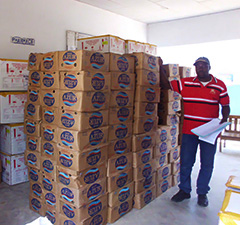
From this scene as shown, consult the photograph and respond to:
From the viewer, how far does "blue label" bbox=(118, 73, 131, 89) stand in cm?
227

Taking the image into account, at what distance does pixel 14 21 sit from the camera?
335cm

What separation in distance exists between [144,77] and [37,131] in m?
1.14

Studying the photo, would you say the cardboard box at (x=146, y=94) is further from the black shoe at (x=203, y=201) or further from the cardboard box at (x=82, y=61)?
the black shoe at (x=203, y=201)

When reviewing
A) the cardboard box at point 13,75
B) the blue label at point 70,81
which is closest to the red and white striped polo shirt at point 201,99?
the blue label at point 70,81

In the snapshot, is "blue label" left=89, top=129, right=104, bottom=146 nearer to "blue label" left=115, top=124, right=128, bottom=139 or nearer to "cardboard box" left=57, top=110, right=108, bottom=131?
"cardboard box" left=57, top=110, right=108, bottom=131

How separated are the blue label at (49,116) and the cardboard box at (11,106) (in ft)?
3.35

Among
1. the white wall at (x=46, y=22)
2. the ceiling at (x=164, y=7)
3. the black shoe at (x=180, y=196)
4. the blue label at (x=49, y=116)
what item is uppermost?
the ceiling at (x=164, y=7)

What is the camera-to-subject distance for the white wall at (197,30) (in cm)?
472

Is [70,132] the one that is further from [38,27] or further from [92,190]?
[38,27]

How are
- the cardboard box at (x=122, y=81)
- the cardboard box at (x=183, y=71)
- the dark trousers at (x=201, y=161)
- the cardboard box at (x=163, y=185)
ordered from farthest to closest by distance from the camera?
the cardboard box at (x=183, y=71) < the cardboard box at (x=163, y=185) < the dark trousers at (x=201, y=161) < the cardboard box at (x=122, y=81)

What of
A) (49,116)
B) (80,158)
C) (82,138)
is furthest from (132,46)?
(80,158)

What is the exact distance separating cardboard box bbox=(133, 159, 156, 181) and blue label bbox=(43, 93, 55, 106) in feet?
3.36

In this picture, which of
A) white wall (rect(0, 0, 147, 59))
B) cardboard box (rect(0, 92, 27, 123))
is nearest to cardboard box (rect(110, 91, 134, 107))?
cardboard box (rect(0, 92, 27, 123))

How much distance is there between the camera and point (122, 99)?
91.0 inches
